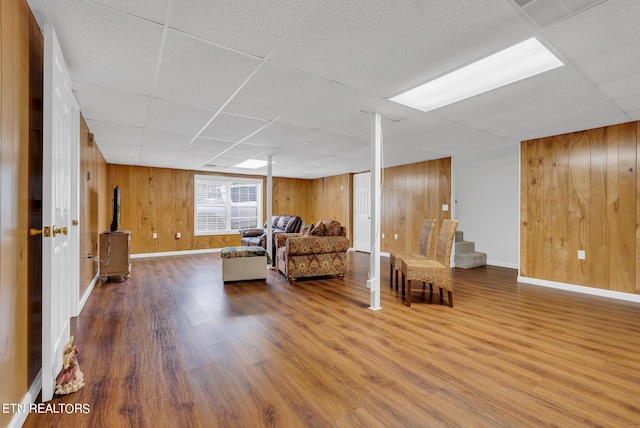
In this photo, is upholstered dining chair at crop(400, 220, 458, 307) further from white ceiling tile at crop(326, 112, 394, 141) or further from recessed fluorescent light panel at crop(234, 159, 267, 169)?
recessed fluorescent light panel at crop(234, 159, 267, 169)

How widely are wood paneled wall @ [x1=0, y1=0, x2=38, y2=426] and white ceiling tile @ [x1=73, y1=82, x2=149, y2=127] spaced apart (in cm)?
113

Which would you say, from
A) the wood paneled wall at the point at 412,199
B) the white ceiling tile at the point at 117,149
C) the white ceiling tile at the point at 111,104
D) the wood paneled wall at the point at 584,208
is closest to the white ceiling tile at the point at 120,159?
the white ceiling tile at the point at 117,149

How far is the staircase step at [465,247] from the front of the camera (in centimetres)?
592

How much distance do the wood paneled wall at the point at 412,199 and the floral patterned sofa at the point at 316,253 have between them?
1.76 m

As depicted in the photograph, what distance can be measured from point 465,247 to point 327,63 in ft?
17.3

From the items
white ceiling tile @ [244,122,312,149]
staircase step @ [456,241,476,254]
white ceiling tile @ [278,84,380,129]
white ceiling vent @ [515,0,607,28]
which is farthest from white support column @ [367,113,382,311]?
staircase step @ [456,241,476,254]

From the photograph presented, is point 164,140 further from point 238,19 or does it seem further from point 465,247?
point 465,247

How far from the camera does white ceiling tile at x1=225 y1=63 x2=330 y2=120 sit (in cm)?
235

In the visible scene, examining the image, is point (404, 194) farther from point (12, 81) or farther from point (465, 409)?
point (12, 81)

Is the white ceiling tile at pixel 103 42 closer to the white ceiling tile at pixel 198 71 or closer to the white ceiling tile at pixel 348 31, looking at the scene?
the white ceiling tile at pixel 198 71

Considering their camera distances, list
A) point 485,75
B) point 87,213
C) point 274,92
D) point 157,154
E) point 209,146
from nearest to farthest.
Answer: point 485,75, point 274,92, point 87,213, point 209,146, point 157,154

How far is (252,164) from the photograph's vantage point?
6.67 metres

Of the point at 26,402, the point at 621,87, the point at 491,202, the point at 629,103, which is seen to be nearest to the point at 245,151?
the point at 26,402

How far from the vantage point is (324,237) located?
461 centimetres
